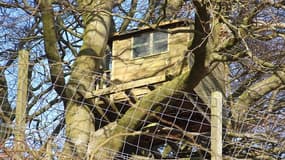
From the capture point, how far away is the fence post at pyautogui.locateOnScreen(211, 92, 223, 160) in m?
4.71

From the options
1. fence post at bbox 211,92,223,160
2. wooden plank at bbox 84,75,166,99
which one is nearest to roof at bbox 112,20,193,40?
wooden plank at bbox 84,75,166,99

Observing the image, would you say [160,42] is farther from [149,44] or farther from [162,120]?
[162,120]

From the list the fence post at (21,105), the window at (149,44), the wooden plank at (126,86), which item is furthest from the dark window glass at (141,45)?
the fence post at (21,105)

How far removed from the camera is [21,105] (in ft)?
16.0

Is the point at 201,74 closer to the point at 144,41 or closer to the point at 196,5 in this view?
the point at 196,5

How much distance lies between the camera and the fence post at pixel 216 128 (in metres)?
4.71

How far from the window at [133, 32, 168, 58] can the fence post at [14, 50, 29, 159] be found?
3.72m

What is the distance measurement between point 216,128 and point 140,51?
4039 millimetres

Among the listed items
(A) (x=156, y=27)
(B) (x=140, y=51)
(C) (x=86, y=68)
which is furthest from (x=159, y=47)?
(C) (x=86, y=68)

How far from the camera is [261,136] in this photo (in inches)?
298

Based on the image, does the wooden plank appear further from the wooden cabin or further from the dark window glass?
the dark window glass

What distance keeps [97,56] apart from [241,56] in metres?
2.39

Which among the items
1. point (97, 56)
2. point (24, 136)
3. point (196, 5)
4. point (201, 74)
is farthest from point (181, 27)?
point (24, 136)

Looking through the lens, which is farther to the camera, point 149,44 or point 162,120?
point 149,44
